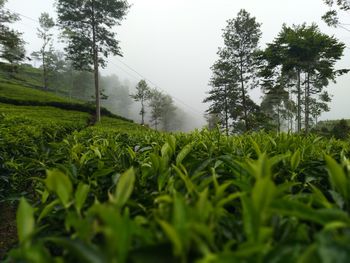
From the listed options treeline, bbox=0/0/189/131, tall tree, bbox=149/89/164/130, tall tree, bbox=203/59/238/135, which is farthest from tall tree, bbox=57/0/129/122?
tall tree, bbox=149/89/164/130

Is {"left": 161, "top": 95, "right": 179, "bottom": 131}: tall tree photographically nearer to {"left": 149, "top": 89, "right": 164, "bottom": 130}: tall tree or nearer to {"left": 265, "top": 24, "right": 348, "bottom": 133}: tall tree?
{"left": 149, "top": 89, "right": 164, "bottom": 130}: tall tree

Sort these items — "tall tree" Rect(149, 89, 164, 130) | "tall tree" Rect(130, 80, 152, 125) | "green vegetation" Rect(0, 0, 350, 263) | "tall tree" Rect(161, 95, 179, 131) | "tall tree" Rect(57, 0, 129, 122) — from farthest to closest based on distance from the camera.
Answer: "tall tree" Rect(161, 95, 179, 131) < "tall tree" Rect(149, 89, 164, 130) < "tall tree" Rect(130, 80, 152, 125) < "tall tree" Rect(57, 0, 129, 122) < "green vegetation" Rect(0, 0, 350, 263)

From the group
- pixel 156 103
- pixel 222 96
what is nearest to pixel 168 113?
pixel 156 103

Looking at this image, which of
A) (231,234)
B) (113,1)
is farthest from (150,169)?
(113,1)

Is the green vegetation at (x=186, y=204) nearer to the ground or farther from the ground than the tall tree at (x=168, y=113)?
nearer to the ground

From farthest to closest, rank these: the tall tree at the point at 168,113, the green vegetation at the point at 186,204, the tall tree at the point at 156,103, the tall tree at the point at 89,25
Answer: the tall tree at the point at 168,113
the tall tree at the point at 156,103
the tall tree at the point at 89,25
the green vegetation at the point at 186,204

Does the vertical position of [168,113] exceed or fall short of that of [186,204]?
it exceeds it

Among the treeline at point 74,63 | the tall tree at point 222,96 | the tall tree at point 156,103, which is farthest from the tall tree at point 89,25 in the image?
the tall tree at point 156,103

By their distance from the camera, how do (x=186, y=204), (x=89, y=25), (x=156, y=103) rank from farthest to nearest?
(x=156, y=103), (x=89, y=25), (x=186, y=204)

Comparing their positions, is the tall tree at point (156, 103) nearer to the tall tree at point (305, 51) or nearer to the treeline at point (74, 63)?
the treeline at point (74, 63)

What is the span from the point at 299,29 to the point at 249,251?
35.3m

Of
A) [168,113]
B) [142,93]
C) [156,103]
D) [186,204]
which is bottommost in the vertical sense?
[186,204]

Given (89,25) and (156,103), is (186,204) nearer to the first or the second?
(89,25)

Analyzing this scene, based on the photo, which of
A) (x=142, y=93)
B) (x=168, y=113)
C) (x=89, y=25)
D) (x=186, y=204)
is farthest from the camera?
(x=168, y=113)
